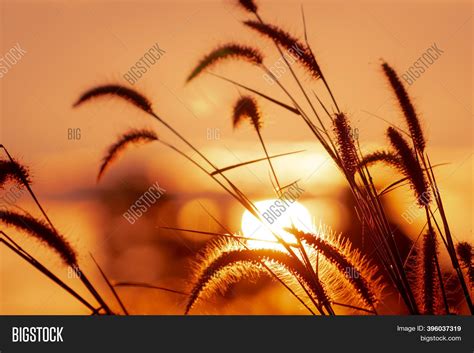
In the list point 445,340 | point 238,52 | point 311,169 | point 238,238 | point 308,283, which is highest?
point 238,52

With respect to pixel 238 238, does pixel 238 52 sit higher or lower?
higher

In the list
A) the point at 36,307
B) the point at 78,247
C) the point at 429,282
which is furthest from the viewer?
the point at 36,307

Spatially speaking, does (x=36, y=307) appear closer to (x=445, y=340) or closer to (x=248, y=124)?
(x=248, y=124)

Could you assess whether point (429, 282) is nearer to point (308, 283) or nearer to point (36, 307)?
point (308, 283)

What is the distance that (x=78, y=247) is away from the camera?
233 centimetres

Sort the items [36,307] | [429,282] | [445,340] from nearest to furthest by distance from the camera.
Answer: [429,282], [445,340], [36,307]

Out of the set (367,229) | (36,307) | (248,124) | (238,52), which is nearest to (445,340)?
(367,229)

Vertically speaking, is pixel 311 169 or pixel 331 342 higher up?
pixel 311 169

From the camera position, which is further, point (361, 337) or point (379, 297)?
point (361, 337)

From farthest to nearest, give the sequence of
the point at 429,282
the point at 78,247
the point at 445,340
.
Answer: the point at 445,340 → the point at 429,282 → the point at 78,247

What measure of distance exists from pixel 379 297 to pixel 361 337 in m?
0.33

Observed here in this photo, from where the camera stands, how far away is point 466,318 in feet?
8.73

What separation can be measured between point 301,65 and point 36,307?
1746mm

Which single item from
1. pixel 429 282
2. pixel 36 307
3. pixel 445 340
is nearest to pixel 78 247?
pixel 36 307
